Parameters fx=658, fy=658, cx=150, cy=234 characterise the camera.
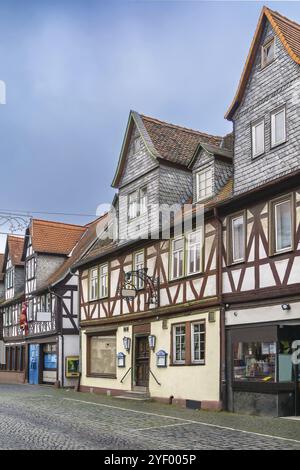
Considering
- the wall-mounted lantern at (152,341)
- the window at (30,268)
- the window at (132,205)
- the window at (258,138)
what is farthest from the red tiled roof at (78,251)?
the window at (258,138)

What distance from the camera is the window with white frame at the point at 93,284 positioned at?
29.8 meters

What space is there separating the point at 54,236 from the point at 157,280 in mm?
17928

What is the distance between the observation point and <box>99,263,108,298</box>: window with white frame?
2869 cm

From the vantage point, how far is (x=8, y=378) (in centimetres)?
4509

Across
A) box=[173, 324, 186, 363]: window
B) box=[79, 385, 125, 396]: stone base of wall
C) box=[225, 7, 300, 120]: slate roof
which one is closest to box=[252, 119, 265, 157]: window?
box=[225, 7, 300, 120]: slate roof

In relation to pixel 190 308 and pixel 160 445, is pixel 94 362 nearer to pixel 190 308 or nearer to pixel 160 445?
pixel 190 308

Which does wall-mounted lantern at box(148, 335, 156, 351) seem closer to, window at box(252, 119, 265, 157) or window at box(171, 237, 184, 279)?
window at box(171, 237, 184, 279)

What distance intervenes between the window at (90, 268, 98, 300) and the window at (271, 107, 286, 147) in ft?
43.8

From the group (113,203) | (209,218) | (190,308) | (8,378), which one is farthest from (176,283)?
(8,378)

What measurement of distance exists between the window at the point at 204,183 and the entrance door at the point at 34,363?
64.0 feet

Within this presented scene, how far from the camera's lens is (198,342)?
21484 mm

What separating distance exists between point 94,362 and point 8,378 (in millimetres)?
17349

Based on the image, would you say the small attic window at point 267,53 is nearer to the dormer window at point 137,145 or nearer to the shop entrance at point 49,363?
the dormer window at point 137,145

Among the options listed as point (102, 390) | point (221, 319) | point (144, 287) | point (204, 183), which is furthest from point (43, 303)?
point (221, 319)
